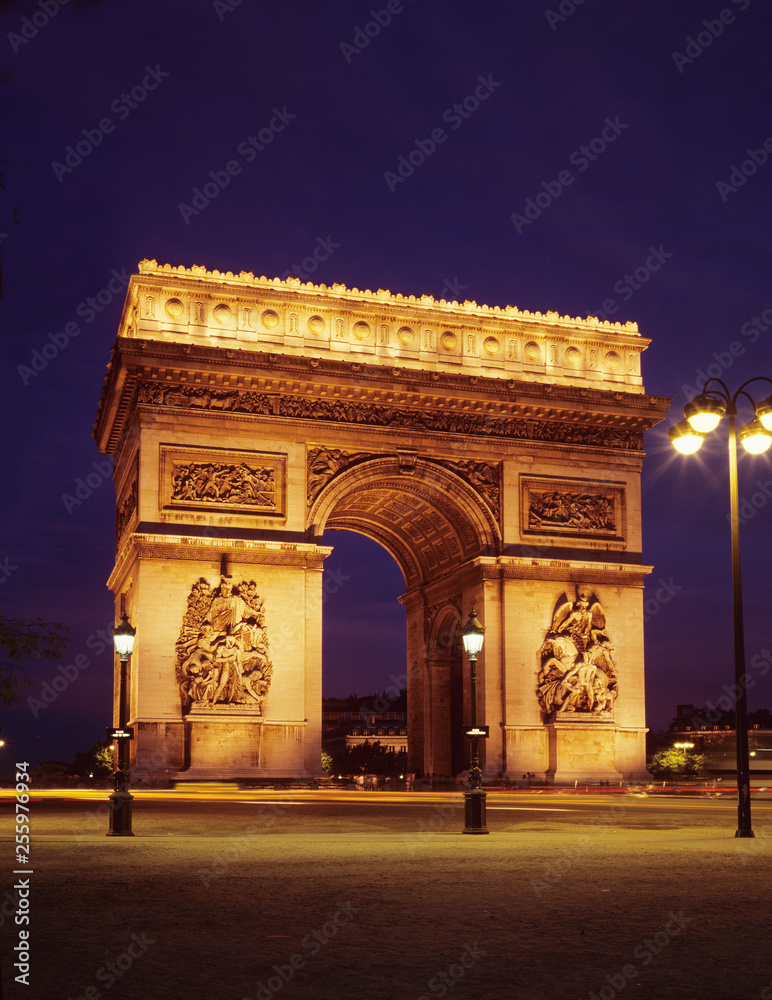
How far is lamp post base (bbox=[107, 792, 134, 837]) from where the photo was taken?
1950 centimetres

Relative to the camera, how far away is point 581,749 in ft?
140

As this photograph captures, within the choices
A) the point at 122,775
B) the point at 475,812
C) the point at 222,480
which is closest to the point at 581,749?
the point at 222,480

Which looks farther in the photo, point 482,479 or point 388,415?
point 482,479

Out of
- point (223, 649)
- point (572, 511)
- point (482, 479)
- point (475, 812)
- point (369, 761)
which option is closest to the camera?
point (475, 812)

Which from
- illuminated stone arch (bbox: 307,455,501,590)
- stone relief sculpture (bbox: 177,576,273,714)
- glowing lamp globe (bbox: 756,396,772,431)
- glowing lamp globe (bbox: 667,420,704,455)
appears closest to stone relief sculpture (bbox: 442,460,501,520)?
illuminated stone arch (bbox: 307,455,501,590)

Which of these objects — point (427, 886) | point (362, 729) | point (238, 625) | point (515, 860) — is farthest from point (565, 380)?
point (362, 729)

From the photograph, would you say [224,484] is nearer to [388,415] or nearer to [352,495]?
[352,495]

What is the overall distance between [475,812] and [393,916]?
1018 cm

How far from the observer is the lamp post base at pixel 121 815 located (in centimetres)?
1950

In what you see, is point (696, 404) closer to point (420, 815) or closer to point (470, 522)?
point (420, 815)

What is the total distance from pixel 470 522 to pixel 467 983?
1413 inches

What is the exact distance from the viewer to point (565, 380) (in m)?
45.4

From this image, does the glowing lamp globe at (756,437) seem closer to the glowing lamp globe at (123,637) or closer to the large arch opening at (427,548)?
the glowing lamp globe at (123,637)

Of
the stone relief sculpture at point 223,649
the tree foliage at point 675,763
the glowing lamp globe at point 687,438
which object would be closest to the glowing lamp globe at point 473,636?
the glowing lamp globe at point 687,438
